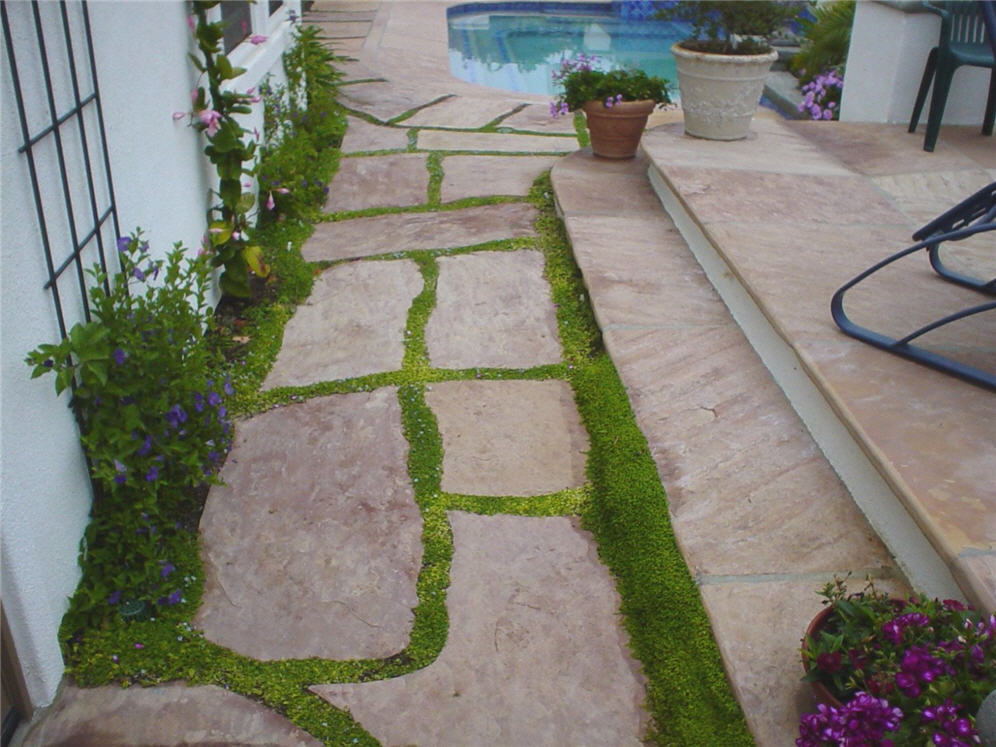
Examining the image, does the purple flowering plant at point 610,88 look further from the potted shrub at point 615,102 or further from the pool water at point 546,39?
the pool water at point 546,39

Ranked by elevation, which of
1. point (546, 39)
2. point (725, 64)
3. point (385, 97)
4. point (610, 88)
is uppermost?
point (725, 64)

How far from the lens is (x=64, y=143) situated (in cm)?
220

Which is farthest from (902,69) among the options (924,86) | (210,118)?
(210,118)

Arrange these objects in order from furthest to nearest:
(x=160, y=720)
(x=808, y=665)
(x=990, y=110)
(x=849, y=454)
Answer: (x=990, y=110) < (x=849, y=454) < (x=160, y=720) < (x=808, y=665)

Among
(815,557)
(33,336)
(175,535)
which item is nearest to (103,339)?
(33,336)

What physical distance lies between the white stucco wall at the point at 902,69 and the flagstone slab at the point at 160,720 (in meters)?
4.50

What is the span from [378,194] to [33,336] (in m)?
2.90

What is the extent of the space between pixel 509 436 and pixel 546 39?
920cm

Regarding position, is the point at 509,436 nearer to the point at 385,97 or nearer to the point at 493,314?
the point at 493,314

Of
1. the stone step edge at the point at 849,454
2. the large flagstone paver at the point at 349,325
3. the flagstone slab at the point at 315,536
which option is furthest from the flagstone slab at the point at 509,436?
the stone step edge at the point at 849,454

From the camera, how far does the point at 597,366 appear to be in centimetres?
313

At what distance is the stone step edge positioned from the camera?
80.9 inches

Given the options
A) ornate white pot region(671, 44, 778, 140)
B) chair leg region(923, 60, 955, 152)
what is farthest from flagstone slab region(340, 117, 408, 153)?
chair leg region(923, 60, 955, 152)

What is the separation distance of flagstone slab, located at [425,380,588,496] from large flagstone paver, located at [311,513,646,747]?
21 cm
